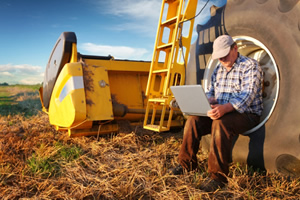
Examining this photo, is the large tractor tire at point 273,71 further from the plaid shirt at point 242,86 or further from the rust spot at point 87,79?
the rust spot at point 87,79

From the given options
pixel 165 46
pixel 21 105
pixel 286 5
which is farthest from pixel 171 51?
pixel 21 105

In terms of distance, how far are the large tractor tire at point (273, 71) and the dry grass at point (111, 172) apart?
17 cm

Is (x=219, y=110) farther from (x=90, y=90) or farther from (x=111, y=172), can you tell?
(x=90, y=90)

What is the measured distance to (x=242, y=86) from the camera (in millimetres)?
2566

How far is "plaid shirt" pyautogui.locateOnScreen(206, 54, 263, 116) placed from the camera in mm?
2482

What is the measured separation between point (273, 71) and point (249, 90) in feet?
1.42

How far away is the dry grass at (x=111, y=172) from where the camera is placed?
221 centimetres

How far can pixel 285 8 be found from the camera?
236 cm

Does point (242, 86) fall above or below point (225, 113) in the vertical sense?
above

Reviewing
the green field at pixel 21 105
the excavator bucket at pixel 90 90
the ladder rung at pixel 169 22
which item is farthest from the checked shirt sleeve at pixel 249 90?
the green field at pixel 21 105

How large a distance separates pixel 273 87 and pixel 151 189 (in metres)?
1.54

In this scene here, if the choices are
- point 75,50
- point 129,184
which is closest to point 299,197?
point 129,184

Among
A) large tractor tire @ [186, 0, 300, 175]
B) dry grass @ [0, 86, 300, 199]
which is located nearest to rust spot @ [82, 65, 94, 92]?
dry grass @ [0, 86, 300, 199]

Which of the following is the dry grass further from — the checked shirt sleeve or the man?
the checked shirt sleeve
